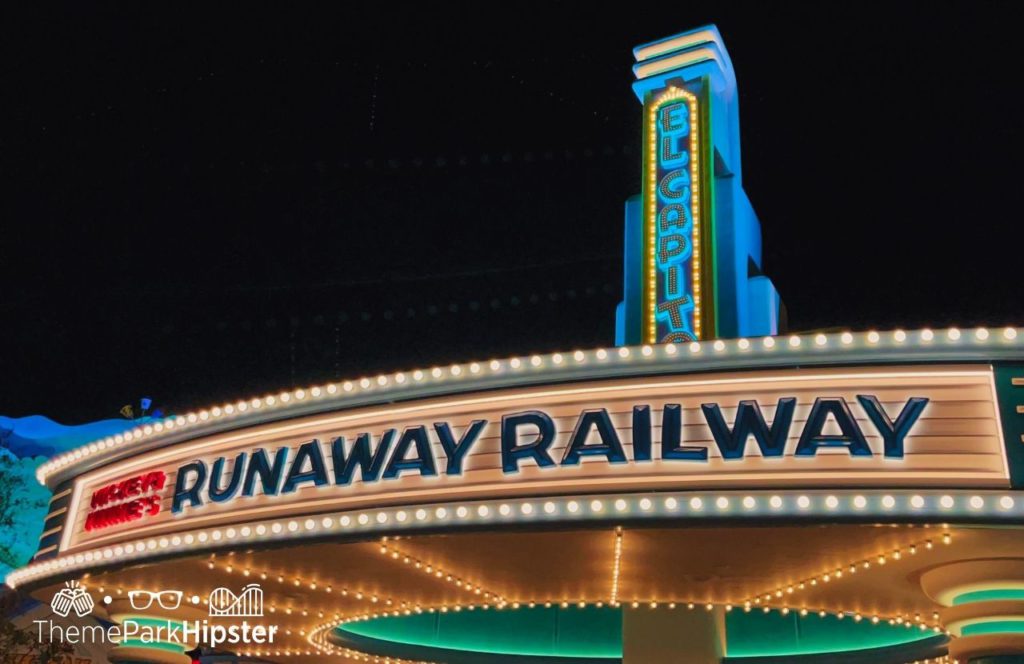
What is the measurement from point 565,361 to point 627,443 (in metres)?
1.04

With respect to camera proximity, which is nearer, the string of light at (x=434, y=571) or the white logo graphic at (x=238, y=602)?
the string of light at (x=434, y=571)

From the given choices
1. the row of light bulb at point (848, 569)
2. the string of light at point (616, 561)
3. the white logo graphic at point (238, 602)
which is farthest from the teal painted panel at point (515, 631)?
the row of light bulb at point (848, 569)

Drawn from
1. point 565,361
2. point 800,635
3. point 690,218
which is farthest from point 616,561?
point 800,635

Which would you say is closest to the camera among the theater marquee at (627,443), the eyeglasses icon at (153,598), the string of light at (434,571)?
the theater marquee at (627,443)

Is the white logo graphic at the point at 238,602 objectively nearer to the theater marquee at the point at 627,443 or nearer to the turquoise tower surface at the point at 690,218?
the theater marquee at the point at 627,443

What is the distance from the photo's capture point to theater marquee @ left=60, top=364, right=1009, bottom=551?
7523 millimetres

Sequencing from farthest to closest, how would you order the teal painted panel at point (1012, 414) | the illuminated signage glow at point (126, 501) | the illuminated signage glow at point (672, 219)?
the illuminated signage glow at point (672, 219)
the illuminated signage glow at point (126, 501)
the teal painted panel at point (1012, 414)

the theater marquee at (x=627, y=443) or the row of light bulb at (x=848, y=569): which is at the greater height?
the theater marquee at (x=627, y=443)

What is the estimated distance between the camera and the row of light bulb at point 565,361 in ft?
25.6

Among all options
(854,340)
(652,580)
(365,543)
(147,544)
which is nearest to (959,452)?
(854,340)

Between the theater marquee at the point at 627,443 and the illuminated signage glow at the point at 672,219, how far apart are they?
475 centimetres

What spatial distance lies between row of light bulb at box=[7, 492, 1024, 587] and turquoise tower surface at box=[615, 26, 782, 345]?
5.34 metres

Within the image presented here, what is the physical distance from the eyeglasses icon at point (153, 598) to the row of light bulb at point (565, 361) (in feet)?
8.07

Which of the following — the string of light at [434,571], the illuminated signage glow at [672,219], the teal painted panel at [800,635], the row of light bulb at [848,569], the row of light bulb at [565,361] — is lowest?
the row of light bulb at [848,569]
